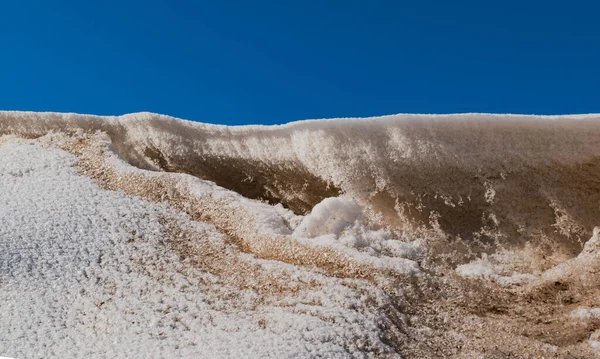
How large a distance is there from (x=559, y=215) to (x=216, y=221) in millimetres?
2586

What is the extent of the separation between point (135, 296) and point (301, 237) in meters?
1.11

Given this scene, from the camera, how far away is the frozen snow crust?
3893 mm

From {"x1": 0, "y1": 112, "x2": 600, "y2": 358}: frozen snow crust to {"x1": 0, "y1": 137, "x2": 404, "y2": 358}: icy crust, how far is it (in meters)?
0.01

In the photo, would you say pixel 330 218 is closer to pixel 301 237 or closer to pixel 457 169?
pixel 301 237

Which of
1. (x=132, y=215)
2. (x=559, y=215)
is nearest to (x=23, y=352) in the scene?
(x=132, y=215)

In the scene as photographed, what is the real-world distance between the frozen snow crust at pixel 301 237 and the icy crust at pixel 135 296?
0.01 m

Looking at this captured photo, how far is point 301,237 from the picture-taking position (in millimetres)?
4762

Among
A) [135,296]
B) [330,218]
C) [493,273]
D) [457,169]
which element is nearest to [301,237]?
[330,218]

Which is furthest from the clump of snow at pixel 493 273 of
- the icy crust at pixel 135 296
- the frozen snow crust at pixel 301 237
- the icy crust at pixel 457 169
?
the icy crust at pixel 135 296

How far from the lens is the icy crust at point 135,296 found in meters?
3.67

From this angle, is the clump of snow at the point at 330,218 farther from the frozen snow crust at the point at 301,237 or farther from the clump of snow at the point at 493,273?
the clump of snow at the point at 493,273

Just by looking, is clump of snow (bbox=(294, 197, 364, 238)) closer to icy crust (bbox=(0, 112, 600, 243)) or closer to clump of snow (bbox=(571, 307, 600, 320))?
icy crust (bbox=(0, 112, 600, 243))

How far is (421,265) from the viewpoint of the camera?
4727mm

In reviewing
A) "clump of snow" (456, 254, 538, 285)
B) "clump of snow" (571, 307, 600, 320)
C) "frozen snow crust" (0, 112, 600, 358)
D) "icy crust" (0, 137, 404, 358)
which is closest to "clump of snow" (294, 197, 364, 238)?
"frozen snow crust" (0, 112, 600, 358)
